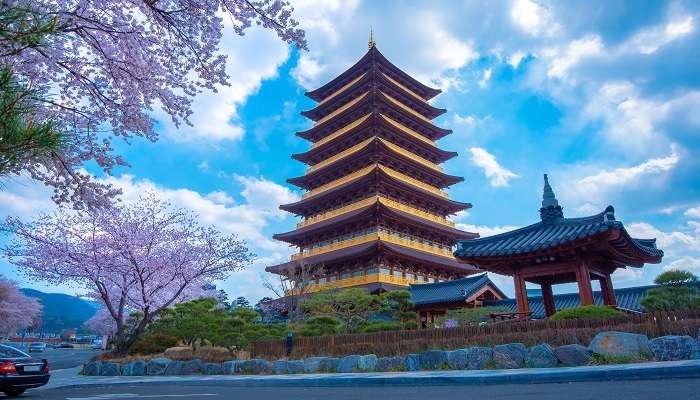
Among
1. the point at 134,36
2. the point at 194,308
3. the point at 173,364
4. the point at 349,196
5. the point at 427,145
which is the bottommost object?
the point at 173,364

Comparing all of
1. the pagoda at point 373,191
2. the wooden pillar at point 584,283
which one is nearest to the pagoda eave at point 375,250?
the pagoda at point 373,191

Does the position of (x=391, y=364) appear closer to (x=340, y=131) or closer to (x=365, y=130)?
(x=365, y=130)

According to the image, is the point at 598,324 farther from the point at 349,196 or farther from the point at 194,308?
the point at 349,196

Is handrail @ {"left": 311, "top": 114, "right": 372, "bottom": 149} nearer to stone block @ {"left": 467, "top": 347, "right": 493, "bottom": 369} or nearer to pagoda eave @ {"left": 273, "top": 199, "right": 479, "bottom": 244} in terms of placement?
pagoda eave @ {"left": 273, "top": 199, "right": 479, "bottom": 244}

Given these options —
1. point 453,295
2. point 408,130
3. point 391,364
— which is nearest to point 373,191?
point 408,130

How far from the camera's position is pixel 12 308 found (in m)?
43.2

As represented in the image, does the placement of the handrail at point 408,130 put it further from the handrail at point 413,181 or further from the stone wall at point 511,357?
the stone wall at point 511,357

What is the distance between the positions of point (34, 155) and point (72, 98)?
494cm

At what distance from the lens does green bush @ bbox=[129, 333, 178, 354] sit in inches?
749

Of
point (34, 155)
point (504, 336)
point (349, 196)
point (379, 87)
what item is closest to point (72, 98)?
point (34, 155)

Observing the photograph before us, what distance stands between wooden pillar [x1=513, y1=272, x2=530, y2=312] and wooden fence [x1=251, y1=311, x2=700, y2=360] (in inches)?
131

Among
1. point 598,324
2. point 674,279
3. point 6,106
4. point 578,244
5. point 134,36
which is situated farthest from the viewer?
point 674,279

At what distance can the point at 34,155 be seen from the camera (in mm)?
3160

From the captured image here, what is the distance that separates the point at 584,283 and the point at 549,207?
10.2ft
